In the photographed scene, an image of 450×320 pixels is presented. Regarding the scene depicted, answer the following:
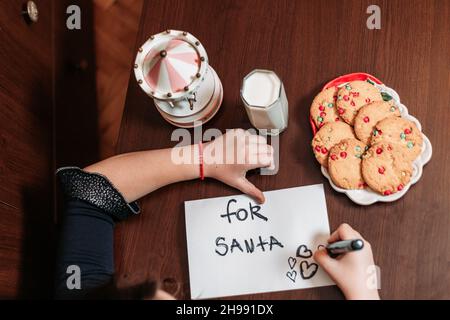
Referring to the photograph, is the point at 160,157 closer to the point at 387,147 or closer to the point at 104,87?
the point at 387,147

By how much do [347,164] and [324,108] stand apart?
10cm

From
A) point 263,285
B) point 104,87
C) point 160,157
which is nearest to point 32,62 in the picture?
point 104,87

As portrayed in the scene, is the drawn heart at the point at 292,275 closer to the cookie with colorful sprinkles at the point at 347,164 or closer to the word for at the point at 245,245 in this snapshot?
the word for at the point at 245,245

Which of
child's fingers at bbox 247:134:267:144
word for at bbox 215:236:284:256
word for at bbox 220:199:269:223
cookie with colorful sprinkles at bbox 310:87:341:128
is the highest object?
cookie with colorful sprinkles at bbox 310:87:341:128

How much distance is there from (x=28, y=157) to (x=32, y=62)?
222 mm

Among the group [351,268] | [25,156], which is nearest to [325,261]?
[351,268]

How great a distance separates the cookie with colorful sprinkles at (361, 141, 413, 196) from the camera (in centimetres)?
71

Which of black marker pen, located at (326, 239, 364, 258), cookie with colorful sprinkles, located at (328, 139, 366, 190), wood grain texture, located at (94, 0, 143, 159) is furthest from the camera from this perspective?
wood grain texture, located at (94, 0, 143, 159)

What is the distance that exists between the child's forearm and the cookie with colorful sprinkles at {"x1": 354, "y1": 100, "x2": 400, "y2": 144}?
0.27 metres

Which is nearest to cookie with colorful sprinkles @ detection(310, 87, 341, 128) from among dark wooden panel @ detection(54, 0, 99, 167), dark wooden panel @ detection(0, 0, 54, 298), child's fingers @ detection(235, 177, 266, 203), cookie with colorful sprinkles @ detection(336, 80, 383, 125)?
cookie with colorful sprinkles @ detection(336, 80, 383, 125)

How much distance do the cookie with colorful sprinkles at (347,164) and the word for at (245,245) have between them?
139 mm

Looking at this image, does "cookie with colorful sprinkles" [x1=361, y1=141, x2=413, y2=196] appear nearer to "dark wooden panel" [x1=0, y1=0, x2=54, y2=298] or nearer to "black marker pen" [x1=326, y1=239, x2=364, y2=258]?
"black marker pen" [x1=326, y1=239, x2=364, y2=258]

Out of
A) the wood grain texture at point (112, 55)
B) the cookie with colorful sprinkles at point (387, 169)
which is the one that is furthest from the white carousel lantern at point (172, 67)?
the wood grain texture at point (112, 55)
